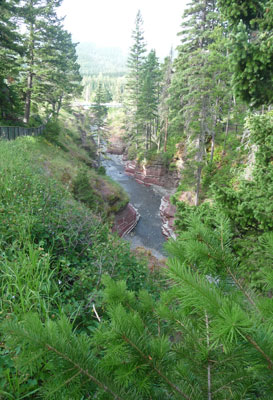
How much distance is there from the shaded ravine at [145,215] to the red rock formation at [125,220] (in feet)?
1.71

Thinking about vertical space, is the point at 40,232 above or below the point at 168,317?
below

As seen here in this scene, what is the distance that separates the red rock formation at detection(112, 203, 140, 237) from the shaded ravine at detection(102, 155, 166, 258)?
52cm

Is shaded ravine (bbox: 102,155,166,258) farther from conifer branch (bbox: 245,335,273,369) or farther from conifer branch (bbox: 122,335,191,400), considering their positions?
conifer branch (bbox: 245,335,273,369)

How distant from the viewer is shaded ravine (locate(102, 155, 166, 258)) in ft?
78.5

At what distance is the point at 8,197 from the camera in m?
6.22

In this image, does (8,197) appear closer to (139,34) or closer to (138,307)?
(138,307)

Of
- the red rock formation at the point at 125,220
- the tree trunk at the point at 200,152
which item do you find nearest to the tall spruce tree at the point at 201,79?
the tree trunk at the point at 200,152

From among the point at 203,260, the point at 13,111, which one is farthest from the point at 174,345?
the point at 13,111

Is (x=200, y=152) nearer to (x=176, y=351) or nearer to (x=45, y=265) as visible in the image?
(x=45, y=265)

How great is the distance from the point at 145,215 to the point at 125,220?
211 inches

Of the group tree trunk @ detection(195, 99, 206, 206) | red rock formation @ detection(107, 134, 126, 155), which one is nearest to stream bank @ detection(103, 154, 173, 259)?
tree trunk @ detection(195, 99, 206, 206)

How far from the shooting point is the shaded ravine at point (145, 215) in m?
23.9

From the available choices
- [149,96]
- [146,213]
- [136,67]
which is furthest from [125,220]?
[136,67]

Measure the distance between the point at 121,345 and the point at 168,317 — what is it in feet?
1.42
